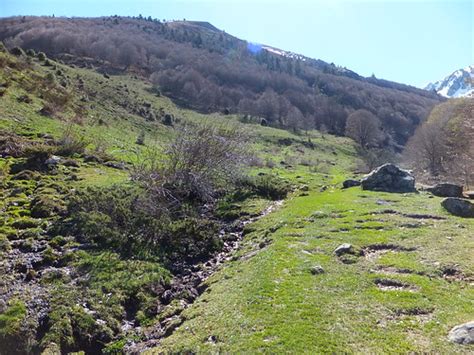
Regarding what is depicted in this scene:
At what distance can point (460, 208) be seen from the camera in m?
24.1

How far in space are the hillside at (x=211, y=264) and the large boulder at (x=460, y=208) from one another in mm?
819

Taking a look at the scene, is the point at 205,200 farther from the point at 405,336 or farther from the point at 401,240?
the point at 405,336

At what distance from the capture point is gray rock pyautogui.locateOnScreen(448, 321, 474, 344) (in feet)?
33.8

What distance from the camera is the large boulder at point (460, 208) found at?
78.0 ft

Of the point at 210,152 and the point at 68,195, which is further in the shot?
the point at 210,152

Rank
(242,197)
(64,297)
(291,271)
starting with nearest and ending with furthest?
(64,297) < (291,271) < (242,197)

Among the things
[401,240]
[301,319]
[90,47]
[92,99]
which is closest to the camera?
[301,319]

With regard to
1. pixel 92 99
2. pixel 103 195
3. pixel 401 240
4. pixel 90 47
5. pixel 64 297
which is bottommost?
pixel 64 297

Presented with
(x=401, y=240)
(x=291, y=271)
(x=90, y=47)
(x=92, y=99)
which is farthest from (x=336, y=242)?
(x=90, y=47)

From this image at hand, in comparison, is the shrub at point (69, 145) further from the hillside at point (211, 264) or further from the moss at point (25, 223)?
the moss at point (25, 223)

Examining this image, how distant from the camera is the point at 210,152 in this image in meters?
28.6

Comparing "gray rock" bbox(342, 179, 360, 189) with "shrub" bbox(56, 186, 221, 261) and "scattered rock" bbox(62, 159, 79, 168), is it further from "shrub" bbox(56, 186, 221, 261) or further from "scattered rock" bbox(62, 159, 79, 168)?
"scattered rock" bbox(62, 159, 79, 168)

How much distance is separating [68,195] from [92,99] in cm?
3592

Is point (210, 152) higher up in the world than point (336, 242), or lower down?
higher up
